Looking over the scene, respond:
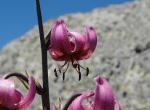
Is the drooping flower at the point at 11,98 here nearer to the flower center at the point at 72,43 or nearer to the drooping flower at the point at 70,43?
the drooping flower at the point at 70,43

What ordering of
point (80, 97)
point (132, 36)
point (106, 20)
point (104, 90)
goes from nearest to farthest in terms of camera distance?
1. point (104, 90)
2. point (80, 97)
3. point (132, 36)
4. point (106, 20)

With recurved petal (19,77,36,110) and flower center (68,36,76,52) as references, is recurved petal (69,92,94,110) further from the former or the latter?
flower center (68,36,76,52)

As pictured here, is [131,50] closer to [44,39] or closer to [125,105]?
[125,105]

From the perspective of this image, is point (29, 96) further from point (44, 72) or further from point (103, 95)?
point (103, 95)

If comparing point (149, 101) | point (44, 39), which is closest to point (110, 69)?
point (149, 101)

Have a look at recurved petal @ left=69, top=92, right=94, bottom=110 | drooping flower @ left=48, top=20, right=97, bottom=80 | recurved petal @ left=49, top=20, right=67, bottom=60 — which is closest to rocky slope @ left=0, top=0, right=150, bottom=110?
drooping flower @ left=48, top=20, right=97, bottom=80

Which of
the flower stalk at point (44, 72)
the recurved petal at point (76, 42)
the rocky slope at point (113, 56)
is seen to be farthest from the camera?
the rocky slope at point (113, 56)

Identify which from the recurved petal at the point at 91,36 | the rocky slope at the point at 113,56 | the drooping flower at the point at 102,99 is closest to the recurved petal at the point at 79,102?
the drooping flower at the point at 102,99
